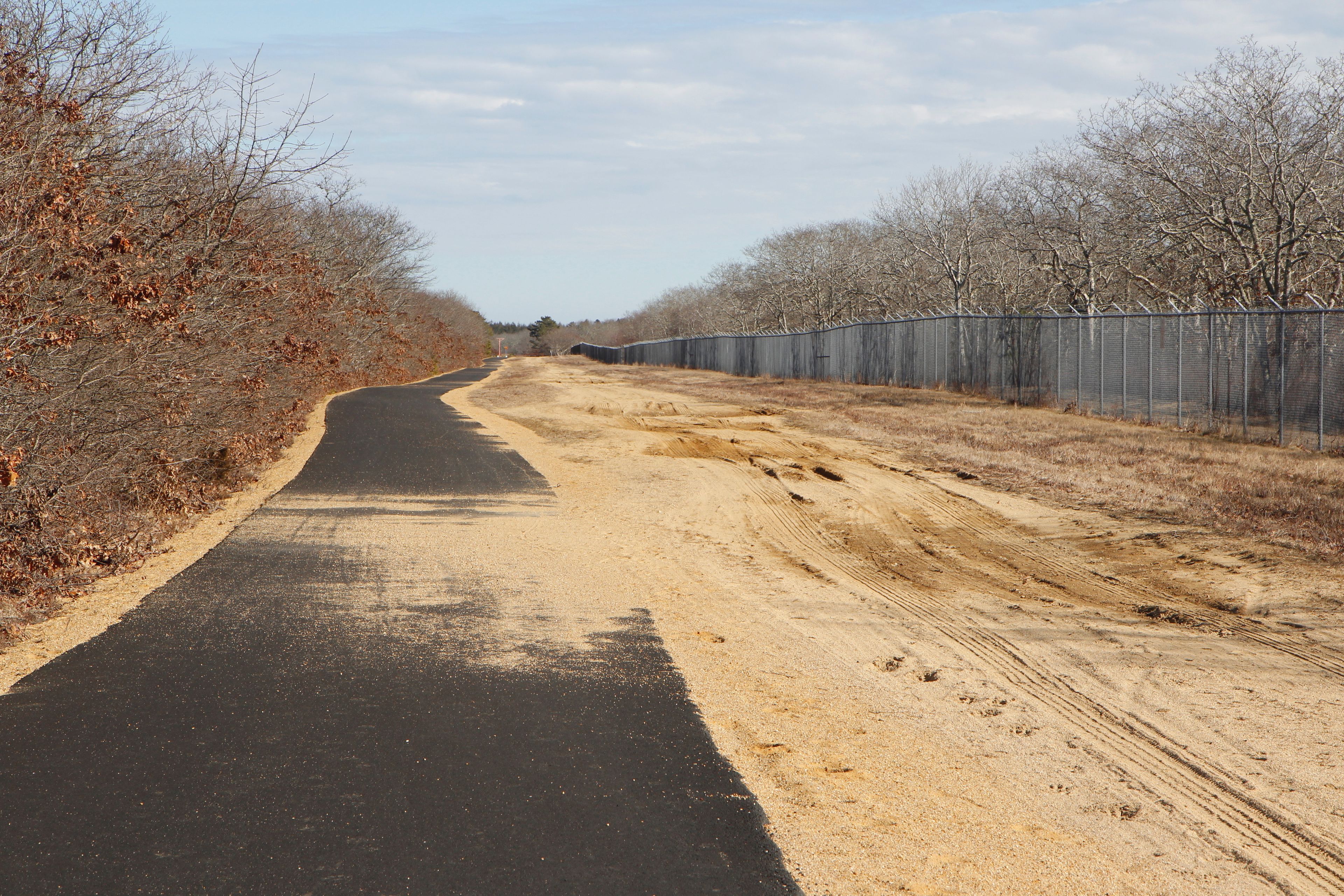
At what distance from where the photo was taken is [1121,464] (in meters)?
14.4

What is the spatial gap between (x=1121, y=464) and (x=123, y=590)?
12549 mm

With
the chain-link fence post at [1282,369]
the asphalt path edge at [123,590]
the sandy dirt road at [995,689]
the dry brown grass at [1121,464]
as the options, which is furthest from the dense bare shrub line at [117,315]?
the chain-link fence post at [1282,369]

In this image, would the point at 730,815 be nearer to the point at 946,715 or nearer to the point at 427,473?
the point at 946,715

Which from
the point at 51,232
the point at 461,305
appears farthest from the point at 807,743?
the point at 461,305

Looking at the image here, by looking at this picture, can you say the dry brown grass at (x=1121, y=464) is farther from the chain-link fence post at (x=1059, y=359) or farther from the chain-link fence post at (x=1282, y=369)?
the chain-link fence post at (x=1059, y=359)

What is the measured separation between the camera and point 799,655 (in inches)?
247

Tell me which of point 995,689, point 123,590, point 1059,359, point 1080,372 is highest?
point 1059,359

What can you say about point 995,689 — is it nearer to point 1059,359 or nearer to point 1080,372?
point 1080,372

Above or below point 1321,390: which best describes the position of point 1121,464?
below

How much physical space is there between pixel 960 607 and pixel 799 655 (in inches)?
74.2

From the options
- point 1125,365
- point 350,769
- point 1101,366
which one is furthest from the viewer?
point 1101,366

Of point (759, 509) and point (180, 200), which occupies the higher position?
point (180, 200)

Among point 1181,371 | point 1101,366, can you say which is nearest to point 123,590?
point 1181,371

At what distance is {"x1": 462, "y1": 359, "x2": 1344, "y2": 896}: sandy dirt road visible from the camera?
3.75 m
